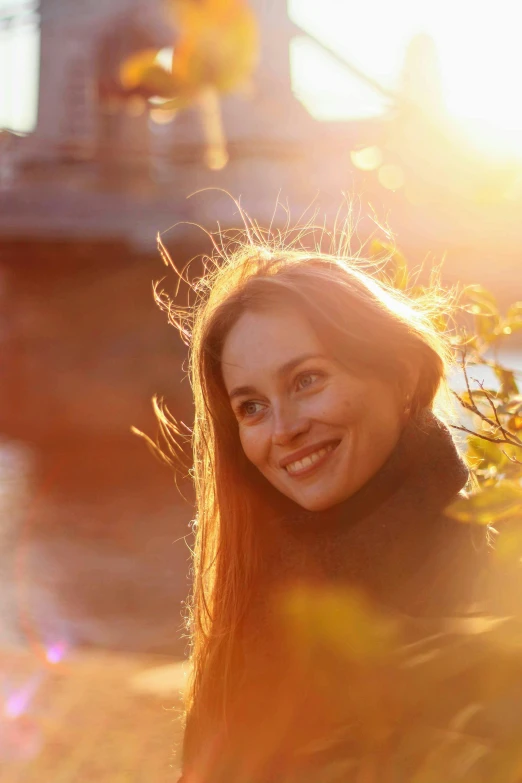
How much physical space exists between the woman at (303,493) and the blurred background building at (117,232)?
18.6ft

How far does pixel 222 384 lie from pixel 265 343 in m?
0.19

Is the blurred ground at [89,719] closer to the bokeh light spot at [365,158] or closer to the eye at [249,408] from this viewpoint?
the eye at [249,408]

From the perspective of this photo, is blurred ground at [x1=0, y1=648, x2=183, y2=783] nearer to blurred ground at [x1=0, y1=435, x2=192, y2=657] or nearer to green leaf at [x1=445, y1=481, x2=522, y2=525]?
blurred ground at [x1=0, y1=435, x2=192, y2=657]

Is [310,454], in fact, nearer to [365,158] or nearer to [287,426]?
[287,426]

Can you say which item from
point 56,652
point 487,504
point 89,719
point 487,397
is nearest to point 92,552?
point 56,652

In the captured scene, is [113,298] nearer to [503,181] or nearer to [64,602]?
[64,602]

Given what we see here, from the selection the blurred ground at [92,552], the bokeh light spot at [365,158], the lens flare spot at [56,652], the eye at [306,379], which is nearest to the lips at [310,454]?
the eye at [306,379]

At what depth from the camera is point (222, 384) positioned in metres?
1.78

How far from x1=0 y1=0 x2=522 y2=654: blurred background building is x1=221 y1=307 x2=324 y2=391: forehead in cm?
576

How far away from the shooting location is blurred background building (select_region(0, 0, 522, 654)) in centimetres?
935

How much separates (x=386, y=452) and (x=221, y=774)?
562mm

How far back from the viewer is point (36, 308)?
1631 centimetres

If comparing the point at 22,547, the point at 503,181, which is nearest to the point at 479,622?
the point at 503,181

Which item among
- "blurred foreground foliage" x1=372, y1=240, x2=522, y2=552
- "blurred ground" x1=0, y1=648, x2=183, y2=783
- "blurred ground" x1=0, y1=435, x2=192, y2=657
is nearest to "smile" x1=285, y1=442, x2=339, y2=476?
"blurred foreground foliage" x1=372, y1=240, x2=522, y2=552
